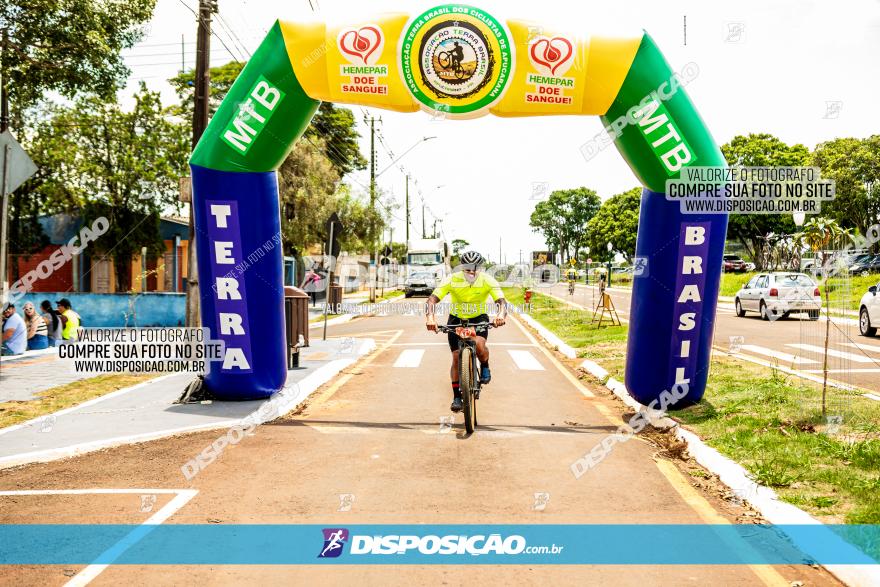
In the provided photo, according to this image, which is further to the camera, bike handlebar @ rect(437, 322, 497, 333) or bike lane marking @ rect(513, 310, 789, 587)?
bike handlebar @ rect(437, 322, 497, 333)

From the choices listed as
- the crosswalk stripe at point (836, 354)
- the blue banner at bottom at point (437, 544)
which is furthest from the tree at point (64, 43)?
the crosswalk stripe at point (836, 354)

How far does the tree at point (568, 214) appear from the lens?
121062mm

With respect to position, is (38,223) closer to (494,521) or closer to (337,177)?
(337,177)

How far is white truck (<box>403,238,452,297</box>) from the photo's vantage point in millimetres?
46031

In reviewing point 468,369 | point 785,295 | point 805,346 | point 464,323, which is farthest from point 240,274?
point 785,295

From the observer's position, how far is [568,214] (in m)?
122

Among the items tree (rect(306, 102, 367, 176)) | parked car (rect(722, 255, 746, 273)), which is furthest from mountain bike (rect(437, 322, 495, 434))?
parked car (rect(722, 255, 746, 273))

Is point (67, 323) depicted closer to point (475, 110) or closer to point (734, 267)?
point (475, 110)

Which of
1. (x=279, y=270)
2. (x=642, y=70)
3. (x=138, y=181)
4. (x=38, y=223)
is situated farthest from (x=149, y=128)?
(x=642, y=70)

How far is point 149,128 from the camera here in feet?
98.7

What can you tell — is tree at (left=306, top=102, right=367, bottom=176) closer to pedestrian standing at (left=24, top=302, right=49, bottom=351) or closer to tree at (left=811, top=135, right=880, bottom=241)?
tree at (left=811, top=135, right=880, bottom=241)

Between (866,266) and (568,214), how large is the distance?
77.8 m

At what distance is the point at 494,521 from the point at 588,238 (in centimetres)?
10147

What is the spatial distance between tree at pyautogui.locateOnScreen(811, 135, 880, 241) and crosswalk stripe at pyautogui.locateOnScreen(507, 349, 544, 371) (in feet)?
115
